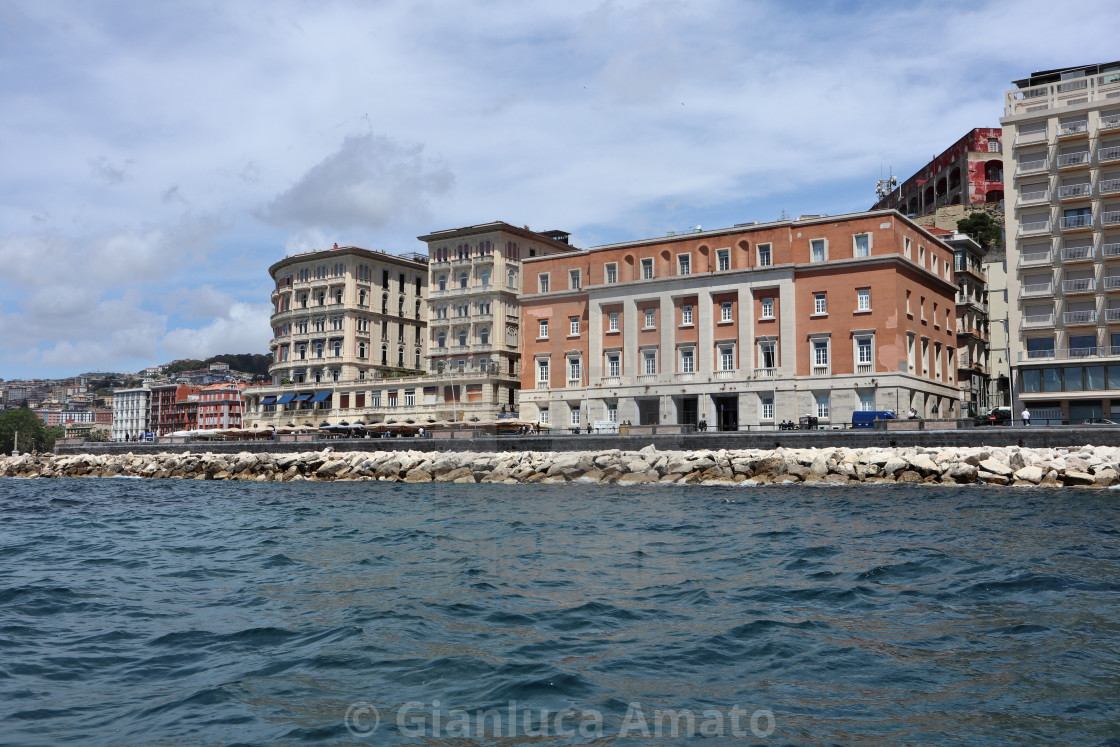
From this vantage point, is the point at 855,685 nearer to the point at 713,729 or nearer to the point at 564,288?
the point at 713,729

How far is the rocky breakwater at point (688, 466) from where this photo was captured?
3203cm

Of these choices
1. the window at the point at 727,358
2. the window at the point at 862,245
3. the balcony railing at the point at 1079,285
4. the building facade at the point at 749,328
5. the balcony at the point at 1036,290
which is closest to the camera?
the building facade at the point at 749,328

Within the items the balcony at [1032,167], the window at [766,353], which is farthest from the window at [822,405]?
the balcony at [1032,167]

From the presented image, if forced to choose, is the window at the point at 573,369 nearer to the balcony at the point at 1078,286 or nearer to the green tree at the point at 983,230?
the balcony at the point at 1078,286

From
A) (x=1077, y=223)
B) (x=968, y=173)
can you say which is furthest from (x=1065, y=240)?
(x=968, y=173)

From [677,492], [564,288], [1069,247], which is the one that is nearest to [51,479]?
[564,288]

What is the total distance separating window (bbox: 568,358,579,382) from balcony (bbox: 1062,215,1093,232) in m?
35.7

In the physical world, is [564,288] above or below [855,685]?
above

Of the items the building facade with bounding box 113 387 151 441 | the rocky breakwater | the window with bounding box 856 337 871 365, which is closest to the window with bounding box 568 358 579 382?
the rocky breakwater

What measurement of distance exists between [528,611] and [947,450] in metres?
29.6

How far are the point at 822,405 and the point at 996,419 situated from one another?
428 inches

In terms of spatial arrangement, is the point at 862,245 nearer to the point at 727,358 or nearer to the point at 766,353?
the point at 766,353

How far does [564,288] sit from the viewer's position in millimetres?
68438

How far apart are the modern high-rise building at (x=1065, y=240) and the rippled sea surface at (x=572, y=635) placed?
1699 inches
